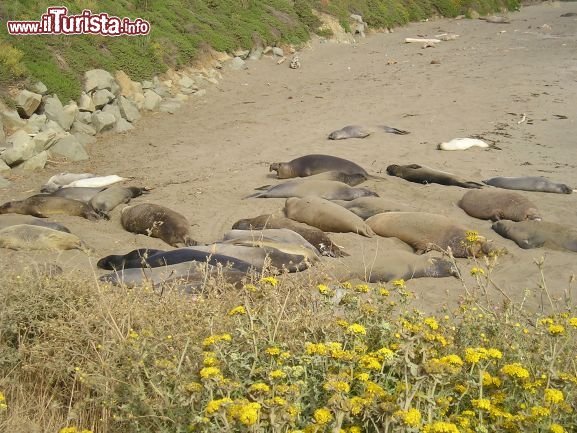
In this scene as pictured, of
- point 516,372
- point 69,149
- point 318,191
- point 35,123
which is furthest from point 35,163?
point 516,372

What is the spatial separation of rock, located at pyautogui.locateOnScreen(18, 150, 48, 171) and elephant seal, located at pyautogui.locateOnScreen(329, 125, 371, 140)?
4.84 m

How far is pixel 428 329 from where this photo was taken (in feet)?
9.79

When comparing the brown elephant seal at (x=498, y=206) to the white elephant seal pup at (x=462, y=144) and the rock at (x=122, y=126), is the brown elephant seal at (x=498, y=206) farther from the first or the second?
the rock at (x=122, y=126)

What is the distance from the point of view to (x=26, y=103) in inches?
491

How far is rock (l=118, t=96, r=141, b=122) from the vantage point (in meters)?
14.2

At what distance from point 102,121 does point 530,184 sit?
8.07 metres

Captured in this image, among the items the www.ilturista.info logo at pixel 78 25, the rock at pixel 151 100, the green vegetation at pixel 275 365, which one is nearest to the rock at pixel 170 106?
the rock at pixel 151 100

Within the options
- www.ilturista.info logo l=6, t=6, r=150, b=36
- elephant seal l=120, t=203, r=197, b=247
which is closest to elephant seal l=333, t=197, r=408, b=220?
elephant seal l=120, t=203, r=197, b=247

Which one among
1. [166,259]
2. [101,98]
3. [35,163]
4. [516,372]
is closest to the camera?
[516,372]

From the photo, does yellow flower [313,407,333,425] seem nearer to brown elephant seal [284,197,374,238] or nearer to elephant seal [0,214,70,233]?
brown elephant seal [284,197,374,238]

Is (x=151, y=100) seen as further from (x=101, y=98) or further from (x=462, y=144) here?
(x=462, y=144)

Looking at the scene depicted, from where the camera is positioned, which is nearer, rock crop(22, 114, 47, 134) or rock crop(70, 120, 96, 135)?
rock crop(22, 114, 47, 134)

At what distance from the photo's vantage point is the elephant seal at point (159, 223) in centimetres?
754

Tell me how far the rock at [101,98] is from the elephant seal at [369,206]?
286 inches
